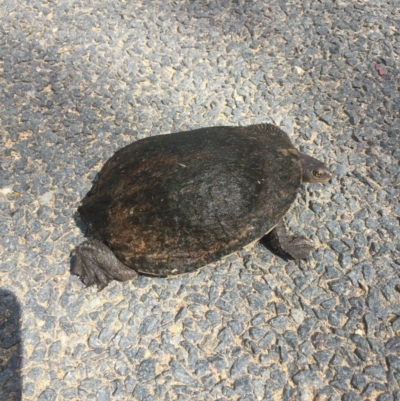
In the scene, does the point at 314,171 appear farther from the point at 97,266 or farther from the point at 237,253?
the point at 97,266

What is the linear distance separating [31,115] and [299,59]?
292 cm

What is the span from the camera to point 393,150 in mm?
3711

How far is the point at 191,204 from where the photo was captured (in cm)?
276

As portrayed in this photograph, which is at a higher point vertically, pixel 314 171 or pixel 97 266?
pixel 314 171

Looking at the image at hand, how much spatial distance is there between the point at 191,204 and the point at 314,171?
118 cm

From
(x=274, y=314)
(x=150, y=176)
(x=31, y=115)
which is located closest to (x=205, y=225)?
(x=150, y=176)

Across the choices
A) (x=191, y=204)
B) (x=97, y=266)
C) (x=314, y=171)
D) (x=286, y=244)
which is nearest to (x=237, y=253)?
(x=286, y=244)

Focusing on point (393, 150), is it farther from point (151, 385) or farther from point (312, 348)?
point (151, 385)

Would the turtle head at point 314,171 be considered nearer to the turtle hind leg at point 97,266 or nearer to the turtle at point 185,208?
the turtle at point 185,208

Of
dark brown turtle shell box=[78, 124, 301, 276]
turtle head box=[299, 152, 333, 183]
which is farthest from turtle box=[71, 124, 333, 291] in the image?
turtle head box=[299, 152, 333, 183]

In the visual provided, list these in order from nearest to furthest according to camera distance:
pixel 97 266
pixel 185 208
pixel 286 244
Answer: pixel 185 208 < pixel 97 266 < pixel 286 244

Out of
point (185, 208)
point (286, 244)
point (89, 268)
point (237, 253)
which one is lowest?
point (89, 268)

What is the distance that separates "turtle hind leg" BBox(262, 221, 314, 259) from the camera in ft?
10.2

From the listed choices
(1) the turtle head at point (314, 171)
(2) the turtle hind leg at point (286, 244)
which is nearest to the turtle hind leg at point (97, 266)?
(2) the turtle hind leg at point (286, 244)
